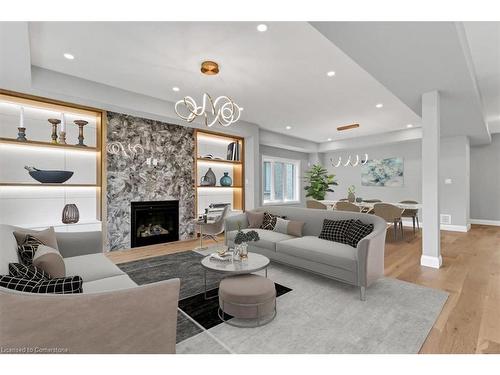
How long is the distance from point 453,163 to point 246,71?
6.32 meters

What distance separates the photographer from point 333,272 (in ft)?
8.98

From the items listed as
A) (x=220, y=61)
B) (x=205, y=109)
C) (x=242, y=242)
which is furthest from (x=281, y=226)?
(x=220, y=61)

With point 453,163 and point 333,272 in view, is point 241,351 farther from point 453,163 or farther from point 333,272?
point 453,163

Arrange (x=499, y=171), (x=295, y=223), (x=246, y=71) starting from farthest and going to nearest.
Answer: (x=499, y=171) → (x=295, y=223) → (x=246, y=71)

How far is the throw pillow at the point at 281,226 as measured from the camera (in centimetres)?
393

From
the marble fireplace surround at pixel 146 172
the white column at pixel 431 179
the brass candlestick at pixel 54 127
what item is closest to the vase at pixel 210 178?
the marble fireplace surround at pixel 146 172

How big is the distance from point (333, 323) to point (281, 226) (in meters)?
Result: 2.01

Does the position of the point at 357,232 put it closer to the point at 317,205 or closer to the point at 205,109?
the point at 205,109

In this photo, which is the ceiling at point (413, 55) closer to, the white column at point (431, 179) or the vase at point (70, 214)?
the white column at point (431, 179)

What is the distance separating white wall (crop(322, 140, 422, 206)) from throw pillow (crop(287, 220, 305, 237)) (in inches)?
212

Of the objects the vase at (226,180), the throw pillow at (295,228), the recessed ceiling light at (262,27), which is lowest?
the throw pillow at (295,228)

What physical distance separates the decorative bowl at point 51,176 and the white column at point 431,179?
216 inches
